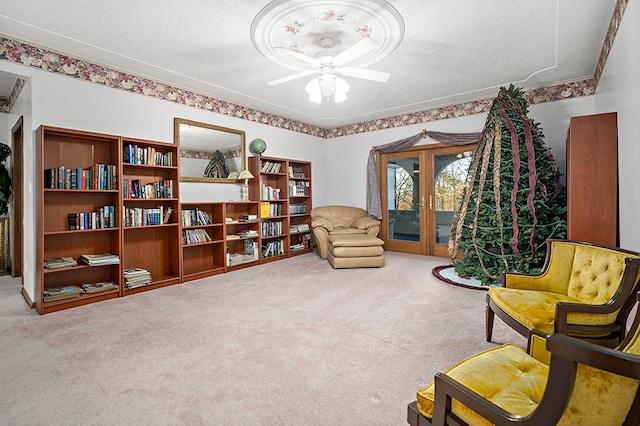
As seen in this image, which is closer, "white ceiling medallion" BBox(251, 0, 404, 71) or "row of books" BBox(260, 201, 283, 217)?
"white ceiling medallion" BBox(251, 0, 404, 71)

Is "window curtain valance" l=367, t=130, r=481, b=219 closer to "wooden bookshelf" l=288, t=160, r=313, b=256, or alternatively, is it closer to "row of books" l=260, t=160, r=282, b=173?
"wooden bookshelf" l=288, t=160, r=313, b=256

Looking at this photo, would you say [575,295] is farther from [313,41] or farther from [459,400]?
[313,41]

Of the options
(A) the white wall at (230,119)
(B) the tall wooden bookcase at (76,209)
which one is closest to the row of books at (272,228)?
(A) the white wall at (230,119)

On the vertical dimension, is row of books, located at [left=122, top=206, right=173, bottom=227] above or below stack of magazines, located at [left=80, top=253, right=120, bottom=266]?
above

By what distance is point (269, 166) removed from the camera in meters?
5.77

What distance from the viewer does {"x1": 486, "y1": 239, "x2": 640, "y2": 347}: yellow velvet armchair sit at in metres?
1.78

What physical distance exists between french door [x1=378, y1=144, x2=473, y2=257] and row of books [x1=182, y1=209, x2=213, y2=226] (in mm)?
3542

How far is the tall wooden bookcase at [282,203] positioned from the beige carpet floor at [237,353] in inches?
73.9

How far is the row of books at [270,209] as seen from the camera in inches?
221

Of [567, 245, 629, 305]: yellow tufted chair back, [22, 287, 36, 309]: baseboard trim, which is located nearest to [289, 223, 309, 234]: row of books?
[22, 287, 36, 309]: baseboard trim

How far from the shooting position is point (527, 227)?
3758mm

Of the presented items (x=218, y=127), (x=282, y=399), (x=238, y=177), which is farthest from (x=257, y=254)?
(x=282, y=399)

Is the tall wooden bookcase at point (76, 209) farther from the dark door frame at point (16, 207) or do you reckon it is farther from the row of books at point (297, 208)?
the row of books at point (297, 208)

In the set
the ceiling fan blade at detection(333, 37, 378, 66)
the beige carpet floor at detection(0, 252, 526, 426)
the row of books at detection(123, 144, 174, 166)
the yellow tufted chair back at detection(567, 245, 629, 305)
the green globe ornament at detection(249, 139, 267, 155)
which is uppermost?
the ceiling fan blade at detection(333, 37, 378, 66)
